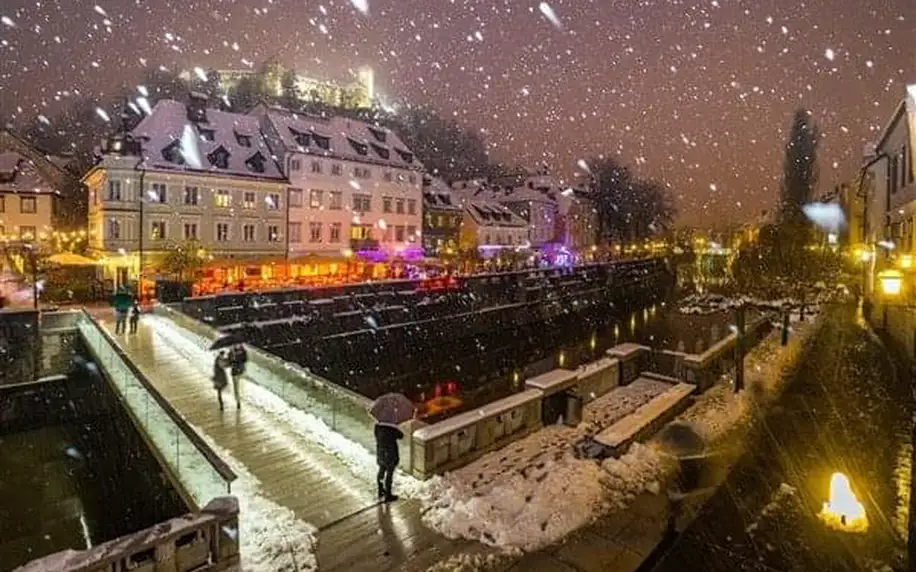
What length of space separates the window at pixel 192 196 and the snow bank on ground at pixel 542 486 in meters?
35.7

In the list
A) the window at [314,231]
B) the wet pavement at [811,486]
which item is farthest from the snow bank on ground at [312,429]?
the window at [314,231]

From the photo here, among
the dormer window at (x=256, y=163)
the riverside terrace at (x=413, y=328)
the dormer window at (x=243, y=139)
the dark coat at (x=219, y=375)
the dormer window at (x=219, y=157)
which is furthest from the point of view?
the dormer window at (x=243, y=139)

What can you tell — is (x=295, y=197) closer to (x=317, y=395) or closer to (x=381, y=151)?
(x=381, y=151)

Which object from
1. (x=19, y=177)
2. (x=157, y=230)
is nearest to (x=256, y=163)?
(x=157, y=230)

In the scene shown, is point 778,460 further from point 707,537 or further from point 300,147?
point 300,147

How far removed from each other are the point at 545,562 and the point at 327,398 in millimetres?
6230

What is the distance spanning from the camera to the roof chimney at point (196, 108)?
43.0 m

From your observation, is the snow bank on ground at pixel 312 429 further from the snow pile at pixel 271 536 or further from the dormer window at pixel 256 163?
the dormer window at pixel 256 163

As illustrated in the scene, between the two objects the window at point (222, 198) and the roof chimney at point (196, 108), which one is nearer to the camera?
the window at point (222, 198)

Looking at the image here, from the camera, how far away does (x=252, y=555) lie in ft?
23.7

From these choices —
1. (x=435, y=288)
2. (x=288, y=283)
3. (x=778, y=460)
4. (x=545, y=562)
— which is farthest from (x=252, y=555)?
(x=288, y=283)

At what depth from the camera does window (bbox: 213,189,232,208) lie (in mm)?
40469

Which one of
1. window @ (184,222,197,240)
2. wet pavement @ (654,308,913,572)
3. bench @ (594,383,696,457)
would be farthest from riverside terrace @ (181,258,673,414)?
window @ (184,222,197,240)

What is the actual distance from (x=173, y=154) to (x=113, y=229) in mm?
6843
